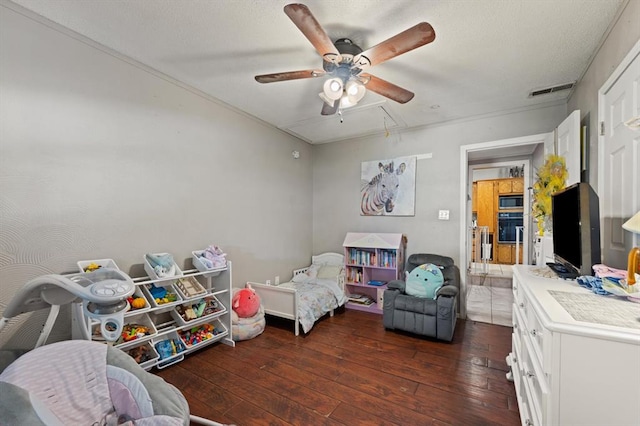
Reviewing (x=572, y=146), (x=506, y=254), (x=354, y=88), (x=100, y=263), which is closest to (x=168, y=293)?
(x=100, y=263)

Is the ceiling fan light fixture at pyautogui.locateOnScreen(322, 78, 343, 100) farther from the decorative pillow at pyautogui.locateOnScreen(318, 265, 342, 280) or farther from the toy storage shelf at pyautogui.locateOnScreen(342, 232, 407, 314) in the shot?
the decorative pillow at pyautogui.locateOnScreen(318, 265, 342, 280)

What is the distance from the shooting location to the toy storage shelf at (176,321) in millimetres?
2133

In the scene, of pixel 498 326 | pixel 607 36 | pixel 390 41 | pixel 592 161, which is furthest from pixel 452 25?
pixel 498 326

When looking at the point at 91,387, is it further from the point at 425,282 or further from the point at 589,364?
the point at 425,282

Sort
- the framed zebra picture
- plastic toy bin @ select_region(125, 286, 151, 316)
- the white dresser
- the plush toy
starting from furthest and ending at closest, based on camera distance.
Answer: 1. the framed zebra picture
2. the plush toy
3. plastic toy bin @ select_region(125, 286, 151, 316)
4. the white dresser

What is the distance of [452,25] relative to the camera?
1.82 m

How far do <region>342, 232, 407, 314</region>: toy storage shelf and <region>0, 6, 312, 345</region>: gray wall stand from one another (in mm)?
1391

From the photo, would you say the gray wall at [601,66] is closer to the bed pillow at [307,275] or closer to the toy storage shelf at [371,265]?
the toy storage shelf at [371,265]

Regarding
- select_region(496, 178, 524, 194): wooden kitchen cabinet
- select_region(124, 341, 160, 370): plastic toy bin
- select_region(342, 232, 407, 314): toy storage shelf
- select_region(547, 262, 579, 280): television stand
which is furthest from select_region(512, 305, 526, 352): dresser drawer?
select_region(496, 178, 524, 194): wooden kitchen cabinet

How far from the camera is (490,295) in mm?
4457

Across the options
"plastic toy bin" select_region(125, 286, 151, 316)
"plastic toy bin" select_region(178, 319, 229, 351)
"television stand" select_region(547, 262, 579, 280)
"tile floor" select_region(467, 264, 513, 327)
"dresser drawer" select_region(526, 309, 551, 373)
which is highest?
"television stand" select_region(547, 262, 579, 280)

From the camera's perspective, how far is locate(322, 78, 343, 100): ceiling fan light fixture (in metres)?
1.96

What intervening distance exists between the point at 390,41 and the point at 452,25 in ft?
1.98

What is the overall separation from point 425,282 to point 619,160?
1.84 metres
